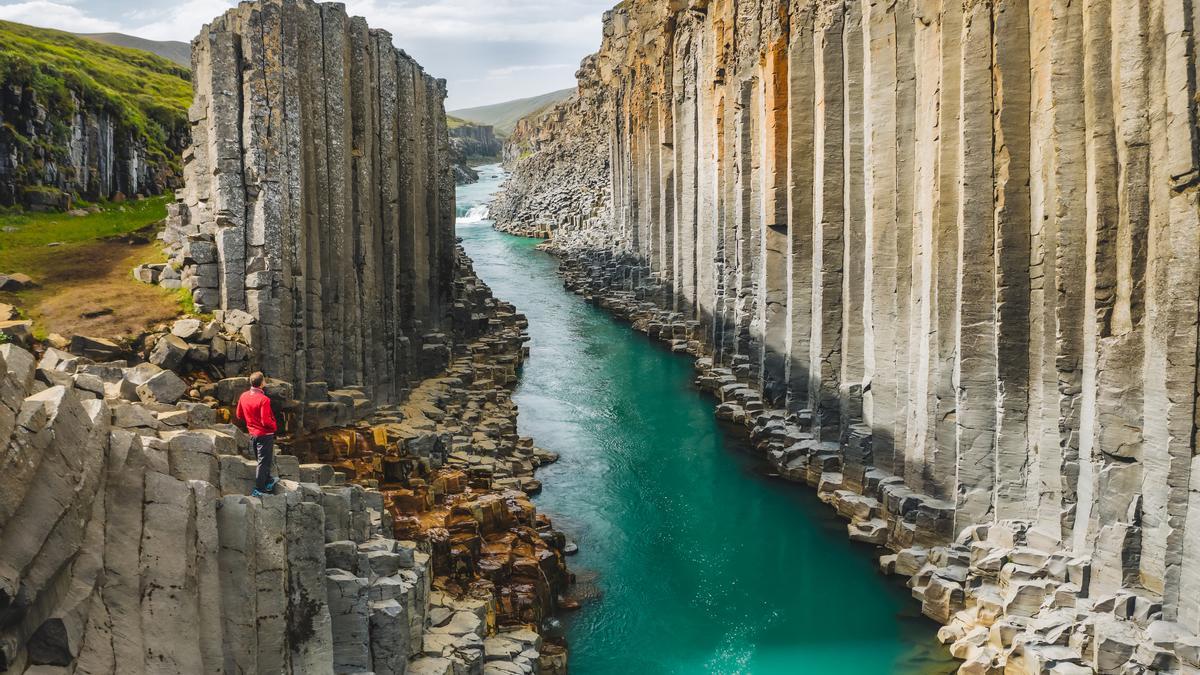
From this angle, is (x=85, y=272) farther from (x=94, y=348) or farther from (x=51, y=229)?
(x=94, y=348)

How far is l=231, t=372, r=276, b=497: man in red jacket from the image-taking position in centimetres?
1117

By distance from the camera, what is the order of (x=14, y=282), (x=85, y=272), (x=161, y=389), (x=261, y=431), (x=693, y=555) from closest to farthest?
(x=261, y=431), (x=161, y=389), (x=14, y=282), (x=85, y=272), (x=693, y=555)

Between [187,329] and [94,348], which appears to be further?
[187,329]

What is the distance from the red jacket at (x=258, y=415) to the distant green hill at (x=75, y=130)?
17545mm

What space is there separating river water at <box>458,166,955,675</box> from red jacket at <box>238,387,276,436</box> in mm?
6952

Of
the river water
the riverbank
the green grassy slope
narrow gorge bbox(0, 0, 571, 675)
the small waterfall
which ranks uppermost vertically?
the green grassy slope

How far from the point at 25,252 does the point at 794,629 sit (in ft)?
60.0

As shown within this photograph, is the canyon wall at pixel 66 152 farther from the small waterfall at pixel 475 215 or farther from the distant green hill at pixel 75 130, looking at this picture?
the small waterfall at pixel 475 215

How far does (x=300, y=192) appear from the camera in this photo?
65.5 ft

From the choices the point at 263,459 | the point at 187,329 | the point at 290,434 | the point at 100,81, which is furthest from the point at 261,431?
the point at 100,81

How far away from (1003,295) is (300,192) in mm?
14153

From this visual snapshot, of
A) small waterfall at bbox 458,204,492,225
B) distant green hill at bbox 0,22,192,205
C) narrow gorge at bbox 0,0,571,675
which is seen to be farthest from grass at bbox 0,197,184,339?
small waterfall at bbox 458,204,492,225

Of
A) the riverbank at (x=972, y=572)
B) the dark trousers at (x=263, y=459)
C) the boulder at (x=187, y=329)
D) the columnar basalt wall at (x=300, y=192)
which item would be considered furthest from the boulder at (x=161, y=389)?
the riverbank at (x=972, y=572)

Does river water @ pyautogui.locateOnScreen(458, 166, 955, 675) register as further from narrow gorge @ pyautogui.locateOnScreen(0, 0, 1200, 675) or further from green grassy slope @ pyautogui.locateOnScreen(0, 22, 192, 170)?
green grassy slope @ pyautogui.locateOnScreen(0, 22, 192, 170)
